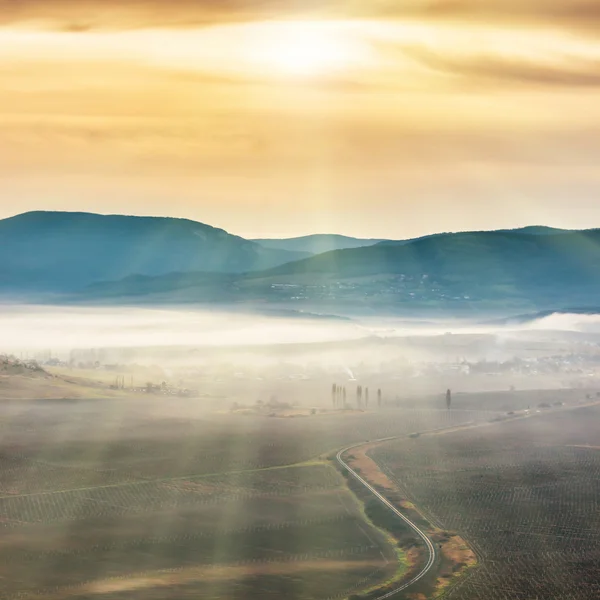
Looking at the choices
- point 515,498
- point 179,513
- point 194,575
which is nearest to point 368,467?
point 515,498

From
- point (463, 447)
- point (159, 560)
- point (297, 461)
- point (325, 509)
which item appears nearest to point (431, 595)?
point (159, 560)

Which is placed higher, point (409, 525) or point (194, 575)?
point (409, 525)

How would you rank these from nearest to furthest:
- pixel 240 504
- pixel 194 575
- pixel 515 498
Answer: pixel 194 575 → pixel 240 504 → pixel 515 498

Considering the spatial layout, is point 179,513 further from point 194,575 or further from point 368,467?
point 368,467

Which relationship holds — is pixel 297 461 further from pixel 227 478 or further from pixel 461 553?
pixel 461 553

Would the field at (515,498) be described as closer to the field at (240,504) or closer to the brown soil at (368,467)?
the field at (240,504)

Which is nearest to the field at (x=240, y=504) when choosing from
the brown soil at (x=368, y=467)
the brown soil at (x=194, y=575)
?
the brown soil at (x=194, y=575)
